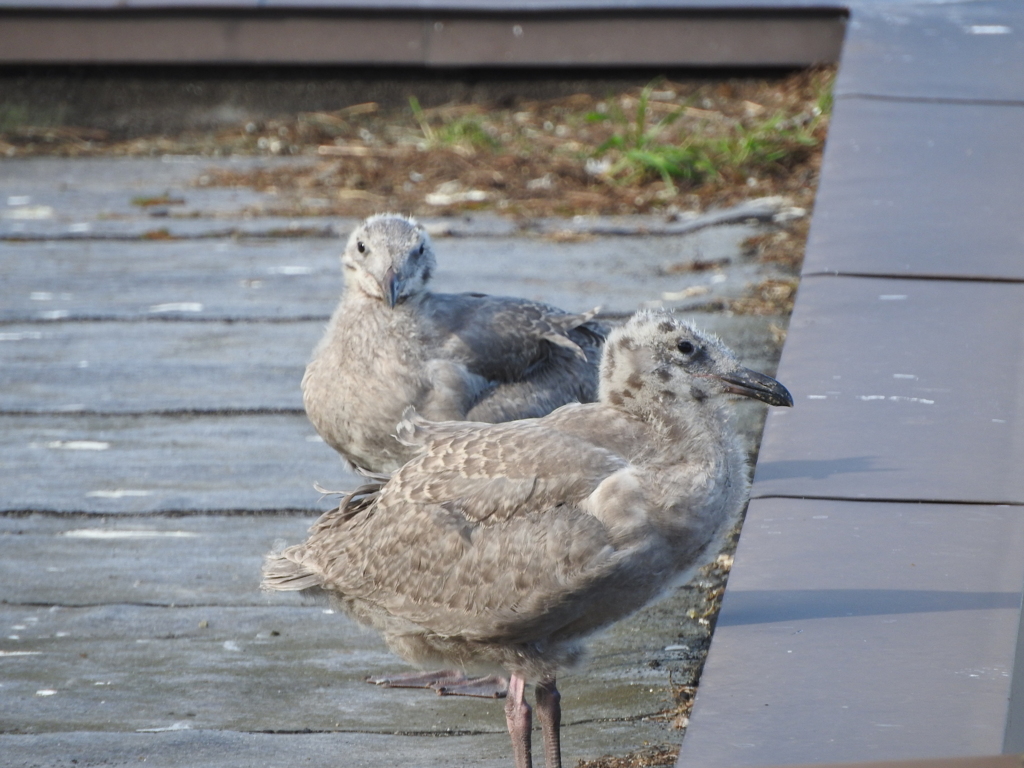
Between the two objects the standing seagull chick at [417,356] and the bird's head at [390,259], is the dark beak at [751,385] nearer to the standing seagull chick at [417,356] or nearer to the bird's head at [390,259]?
the standing seagull chick at [417,356]

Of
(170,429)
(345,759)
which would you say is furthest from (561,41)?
(345,759)

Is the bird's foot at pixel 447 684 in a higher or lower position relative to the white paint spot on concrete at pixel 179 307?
lower

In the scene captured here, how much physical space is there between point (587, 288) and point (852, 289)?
1993 mm

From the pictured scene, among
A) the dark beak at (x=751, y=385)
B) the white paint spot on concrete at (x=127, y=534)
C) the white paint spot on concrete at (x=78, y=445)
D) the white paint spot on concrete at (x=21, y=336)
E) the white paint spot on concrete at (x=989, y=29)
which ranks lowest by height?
the white paint spot on concrete at (x=127, y=534)

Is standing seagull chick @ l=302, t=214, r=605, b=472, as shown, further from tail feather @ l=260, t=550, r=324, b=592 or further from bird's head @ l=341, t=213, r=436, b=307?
tail feather @ l=260, t=550, r=324, b=592

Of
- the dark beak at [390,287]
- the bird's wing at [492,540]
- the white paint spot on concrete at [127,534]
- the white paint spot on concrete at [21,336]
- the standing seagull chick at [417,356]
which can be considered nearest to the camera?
the bird's wing at [492,540]

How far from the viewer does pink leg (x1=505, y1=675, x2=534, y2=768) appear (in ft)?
12.8

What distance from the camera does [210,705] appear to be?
4.43m

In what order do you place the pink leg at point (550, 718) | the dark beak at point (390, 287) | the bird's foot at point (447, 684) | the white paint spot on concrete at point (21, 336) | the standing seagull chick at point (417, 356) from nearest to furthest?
the pink leg at point (550, 718) → the bird's foot at point (447, 684) → the standing seagull chick at point (417, 356) → the dark beak at point (390, 287) → the white paint spot on concrete at point (21, 336)

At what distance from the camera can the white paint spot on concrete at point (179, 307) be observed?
25.7ft

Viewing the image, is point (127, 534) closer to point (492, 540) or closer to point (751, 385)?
point (492, 540)

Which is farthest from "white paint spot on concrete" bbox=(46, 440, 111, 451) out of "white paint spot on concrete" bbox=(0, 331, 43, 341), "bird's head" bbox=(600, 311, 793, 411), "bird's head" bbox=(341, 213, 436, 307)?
"bird's head" bbox=(600, 311, 793, 411)

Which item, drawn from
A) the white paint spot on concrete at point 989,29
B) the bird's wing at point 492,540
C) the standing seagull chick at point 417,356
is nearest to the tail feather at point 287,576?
the bird's wing at point 492,540

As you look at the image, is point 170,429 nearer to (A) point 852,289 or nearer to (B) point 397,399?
(B) point 397,399
